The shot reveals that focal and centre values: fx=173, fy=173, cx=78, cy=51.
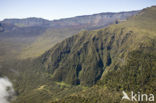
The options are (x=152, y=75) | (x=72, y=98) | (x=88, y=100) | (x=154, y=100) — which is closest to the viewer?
(x=154, y=100)

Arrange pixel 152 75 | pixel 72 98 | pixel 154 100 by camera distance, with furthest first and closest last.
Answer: pixel 152 75 < pixel 72 98 < pixel 154 100

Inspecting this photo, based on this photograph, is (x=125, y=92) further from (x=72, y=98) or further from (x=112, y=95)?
(x=72, y=98)

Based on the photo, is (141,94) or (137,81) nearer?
(141,94)

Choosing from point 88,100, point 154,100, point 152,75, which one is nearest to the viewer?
point 154,100

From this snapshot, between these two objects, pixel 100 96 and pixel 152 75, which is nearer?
pixel 100 96

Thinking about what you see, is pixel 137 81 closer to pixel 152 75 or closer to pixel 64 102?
pixel 152 75

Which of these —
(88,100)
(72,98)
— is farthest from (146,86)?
(72,98)

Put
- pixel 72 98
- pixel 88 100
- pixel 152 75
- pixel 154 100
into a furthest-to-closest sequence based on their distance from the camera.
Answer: pixel 152 75 < pixel 72 98 < pixel 88 100 < pixel 154 100

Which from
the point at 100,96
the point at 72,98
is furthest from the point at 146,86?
the point at 72,98
